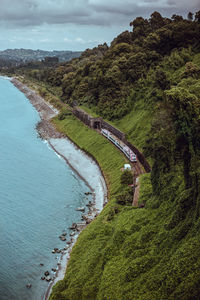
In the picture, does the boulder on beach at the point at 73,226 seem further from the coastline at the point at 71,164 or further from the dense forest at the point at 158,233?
the dense forest at the point at 158,233

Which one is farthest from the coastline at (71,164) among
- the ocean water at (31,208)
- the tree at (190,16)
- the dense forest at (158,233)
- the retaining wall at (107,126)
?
the tree at (190,16)

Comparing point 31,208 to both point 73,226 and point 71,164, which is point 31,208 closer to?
point 73,226

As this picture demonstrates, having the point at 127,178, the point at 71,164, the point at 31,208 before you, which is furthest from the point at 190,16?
the point at 31,208

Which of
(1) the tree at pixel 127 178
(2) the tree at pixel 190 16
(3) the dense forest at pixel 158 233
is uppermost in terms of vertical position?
(2) the tree at pixel 190 16

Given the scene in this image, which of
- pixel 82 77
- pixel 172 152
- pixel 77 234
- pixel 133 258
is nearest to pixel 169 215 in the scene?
pixel 133 258

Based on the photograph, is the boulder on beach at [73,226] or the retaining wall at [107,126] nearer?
the boulder on beach at [73,226]

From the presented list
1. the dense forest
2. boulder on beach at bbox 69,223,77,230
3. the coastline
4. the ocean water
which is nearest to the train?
the dense forest

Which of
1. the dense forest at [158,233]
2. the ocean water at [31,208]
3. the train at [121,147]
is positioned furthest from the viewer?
the train at [121,147]
